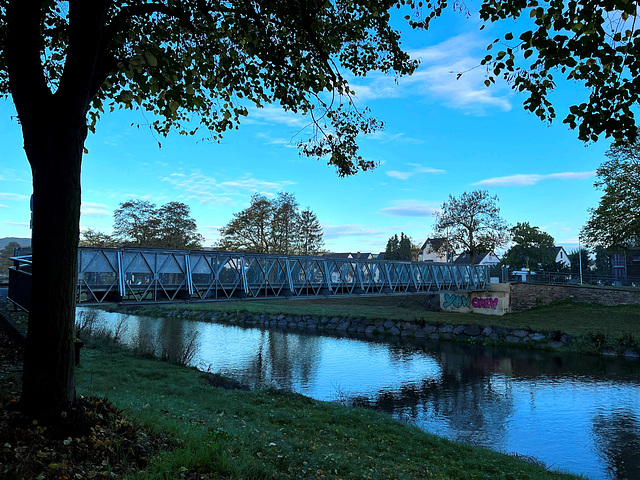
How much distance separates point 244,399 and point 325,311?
34.6m

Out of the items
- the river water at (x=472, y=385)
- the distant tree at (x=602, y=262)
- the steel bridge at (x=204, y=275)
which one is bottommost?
the river water at (x=472, y=385)

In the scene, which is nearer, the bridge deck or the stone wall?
the bridge deck

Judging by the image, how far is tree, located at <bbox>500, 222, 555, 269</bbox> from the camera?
73.6m

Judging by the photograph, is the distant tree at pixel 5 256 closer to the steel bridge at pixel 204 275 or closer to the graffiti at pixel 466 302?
the steel bridge at pixel 204 275

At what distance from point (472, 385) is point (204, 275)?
15684 millimetres

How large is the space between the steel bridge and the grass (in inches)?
159

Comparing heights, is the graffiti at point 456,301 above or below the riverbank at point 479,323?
above

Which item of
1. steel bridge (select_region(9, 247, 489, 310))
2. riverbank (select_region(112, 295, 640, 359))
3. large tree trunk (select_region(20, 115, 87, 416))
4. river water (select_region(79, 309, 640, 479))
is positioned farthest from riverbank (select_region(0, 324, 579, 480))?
riverbank (select_region(112, 295, 640, 359))

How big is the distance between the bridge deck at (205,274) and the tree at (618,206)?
19821 millimetres

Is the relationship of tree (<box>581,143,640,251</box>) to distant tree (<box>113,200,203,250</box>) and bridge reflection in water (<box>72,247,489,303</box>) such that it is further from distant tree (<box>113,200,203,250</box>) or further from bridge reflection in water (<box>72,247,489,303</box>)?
distant tree (<box>113,200,203,250</box>)

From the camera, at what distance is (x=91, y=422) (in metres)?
5.71

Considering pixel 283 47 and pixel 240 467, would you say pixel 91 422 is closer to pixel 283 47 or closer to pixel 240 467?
pixel 240 467

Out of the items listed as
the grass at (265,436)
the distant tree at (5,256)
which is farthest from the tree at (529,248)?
the distant tree at (5,256)

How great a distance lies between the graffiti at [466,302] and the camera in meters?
50.9
